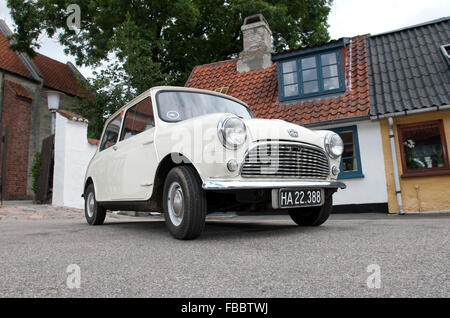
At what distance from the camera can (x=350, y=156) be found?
9266mm

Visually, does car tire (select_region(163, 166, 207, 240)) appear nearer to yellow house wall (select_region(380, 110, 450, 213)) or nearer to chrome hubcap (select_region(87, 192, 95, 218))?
chrome hubcap (select_region(87, 192, 95, 218))

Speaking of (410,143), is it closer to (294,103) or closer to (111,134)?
(294,103)

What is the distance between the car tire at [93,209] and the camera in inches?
202

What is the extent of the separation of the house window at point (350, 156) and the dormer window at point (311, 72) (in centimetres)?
130

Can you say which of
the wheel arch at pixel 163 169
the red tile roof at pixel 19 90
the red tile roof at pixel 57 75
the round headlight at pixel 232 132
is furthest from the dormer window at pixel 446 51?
the red tile roof at pixel 19 90

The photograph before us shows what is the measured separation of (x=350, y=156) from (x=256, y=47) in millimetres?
5656

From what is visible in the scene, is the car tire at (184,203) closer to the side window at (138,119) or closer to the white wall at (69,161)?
the side window at (138,119)

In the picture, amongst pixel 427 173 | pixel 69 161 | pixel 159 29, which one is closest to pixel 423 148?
pixel 427 173

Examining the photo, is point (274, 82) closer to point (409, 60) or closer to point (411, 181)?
point (409, 60)

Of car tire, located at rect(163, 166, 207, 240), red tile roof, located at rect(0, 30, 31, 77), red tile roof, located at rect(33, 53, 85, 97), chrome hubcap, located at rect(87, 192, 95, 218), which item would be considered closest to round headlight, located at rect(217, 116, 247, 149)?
car tire, located at rect(163, 166, 207, 240)

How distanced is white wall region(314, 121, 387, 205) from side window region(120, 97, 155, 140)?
6460mm

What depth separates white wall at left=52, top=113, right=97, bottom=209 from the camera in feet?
31.2
